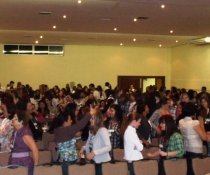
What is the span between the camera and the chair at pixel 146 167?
242 inches

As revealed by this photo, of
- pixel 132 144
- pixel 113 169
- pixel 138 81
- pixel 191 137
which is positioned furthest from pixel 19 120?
pixel 138 81

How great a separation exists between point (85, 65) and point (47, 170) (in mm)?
19105

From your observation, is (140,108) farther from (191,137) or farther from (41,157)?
(41,157)

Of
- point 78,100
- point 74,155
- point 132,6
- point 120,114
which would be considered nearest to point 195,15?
point 132,6

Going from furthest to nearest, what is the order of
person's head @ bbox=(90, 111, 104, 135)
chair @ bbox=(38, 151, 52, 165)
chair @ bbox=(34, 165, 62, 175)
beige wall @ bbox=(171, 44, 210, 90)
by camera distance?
1. beige wall @ bbox=(171, 44, 210, 90)
2. chair @ bbox=(38, 151, 52, 165)
3. person's head @ bbox=(90, 111, 104, 135)
4. chair @ bbox=(34, 165, 62, 175)

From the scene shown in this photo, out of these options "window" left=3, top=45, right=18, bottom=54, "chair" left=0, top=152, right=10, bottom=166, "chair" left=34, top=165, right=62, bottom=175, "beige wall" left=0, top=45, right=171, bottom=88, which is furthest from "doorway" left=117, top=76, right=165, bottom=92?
"chair" left=34, top=165, right=62, bottom=175

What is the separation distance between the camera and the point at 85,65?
24.8 meters

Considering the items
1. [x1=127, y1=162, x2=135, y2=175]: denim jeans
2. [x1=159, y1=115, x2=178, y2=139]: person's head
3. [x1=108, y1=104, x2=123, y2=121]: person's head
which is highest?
[x1=108, y1=104, x2=123, y2=121]: person's head

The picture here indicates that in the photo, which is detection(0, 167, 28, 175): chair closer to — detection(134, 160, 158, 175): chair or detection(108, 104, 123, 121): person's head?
detection(134, 160, 158, 175): chair

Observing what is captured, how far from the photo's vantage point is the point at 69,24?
15812 millimetres

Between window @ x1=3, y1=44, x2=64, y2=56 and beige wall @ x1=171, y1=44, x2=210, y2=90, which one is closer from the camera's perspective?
beige wall @ x1=171, y1=44, x2=210, y2=90

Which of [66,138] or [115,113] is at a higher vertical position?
[115,113]

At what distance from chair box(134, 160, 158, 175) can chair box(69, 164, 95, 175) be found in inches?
24.0

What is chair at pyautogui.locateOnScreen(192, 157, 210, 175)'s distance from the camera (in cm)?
634
